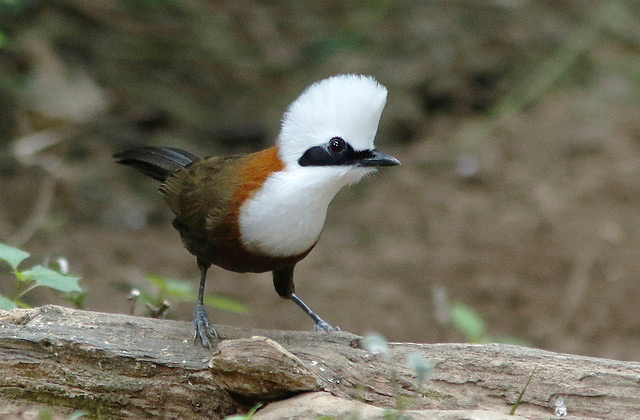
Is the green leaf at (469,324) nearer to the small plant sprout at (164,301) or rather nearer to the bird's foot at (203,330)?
the small plant sprout at (164,301)

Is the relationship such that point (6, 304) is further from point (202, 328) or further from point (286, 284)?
point (286, 284)

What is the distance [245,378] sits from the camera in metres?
3.04

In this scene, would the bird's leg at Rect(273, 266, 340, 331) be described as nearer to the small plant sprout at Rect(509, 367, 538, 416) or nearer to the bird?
the bird

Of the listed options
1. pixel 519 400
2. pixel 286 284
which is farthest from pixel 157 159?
pixel 519 400

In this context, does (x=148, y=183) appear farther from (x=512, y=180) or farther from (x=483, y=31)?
(x=483, y=31)

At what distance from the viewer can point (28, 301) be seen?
5.73 meters

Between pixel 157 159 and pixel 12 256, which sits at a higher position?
pixel 157 159

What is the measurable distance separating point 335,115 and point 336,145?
130 mm

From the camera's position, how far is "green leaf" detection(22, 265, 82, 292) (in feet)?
11.4

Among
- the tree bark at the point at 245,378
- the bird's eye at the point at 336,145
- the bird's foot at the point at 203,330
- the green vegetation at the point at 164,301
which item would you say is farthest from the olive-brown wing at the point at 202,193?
the tree bark at the point at 245,378

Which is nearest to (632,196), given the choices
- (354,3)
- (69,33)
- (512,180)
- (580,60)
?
(512,180)

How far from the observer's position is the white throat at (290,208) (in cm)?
369

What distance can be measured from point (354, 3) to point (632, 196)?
3.43 metres

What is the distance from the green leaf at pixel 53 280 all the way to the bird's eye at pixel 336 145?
1.14 metres
